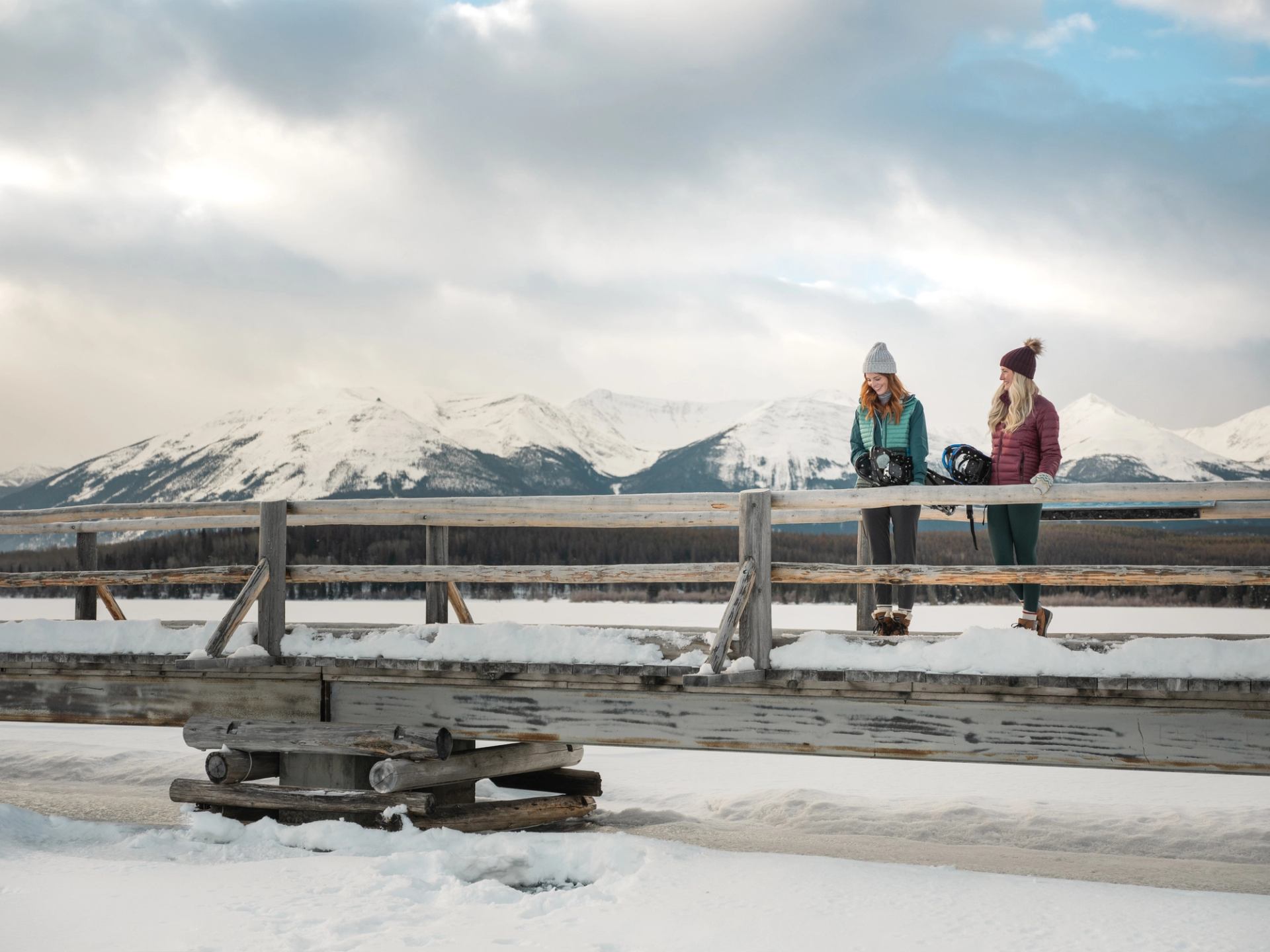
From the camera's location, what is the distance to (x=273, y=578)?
8.63 meters

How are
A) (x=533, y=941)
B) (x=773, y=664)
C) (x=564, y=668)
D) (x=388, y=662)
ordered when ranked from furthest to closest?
1. (x=388, y=662)
2. (x=564, y=668)
3. (x=773, y=664)
4. (x=533, y=941)

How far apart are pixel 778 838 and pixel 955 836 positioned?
171 cm

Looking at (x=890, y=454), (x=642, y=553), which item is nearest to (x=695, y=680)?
(x=890, y=454)

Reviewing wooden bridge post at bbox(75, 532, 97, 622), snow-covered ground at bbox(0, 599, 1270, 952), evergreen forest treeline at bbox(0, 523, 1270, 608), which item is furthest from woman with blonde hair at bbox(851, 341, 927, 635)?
evergreen forest treeline at bbox(0, 523, 1270, 608)

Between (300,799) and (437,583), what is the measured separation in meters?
1.94

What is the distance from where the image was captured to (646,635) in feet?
26.7

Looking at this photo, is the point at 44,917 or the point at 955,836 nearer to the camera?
the point at 44,917

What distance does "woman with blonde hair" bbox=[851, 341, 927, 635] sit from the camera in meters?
7.66

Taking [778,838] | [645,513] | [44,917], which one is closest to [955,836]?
[778,838]

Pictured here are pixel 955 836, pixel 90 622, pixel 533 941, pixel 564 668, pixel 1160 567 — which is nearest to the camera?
pixel 533 941

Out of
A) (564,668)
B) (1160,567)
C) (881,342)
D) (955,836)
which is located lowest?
(955,836)

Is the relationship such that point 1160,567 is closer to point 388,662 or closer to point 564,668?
point 564,668

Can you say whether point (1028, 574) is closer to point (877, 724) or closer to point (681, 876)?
point (877, 724)

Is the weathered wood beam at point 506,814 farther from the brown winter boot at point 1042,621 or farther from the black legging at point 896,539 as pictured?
the brown winter boot at point 1042,621
